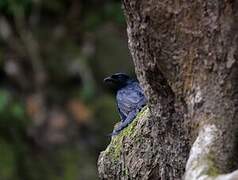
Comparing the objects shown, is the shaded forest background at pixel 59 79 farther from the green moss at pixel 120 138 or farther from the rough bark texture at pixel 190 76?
the rough bark texture at pixel 190 76

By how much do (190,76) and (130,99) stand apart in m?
1.40

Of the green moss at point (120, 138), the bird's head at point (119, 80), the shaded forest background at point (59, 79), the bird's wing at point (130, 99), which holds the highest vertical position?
the shaded forest background at point (59, 79)

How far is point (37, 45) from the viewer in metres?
10.9

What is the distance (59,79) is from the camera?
10711 millimetres

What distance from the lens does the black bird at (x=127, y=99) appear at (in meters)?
4.19

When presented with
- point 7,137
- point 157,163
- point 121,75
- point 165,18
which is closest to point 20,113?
point 7,137

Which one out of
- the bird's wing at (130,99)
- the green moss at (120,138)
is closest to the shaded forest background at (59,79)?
the bird's wing at (130,99)

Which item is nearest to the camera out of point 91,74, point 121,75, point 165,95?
point 165,95

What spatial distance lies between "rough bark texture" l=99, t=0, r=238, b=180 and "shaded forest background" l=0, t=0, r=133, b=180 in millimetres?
5840

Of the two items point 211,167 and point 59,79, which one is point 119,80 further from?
point 59,79

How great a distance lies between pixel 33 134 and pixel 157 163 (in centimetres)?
626

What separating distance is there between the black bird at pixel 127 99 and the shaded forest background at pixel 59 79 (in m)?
4.27

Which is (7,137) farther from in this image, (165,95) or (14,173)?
(165,95)

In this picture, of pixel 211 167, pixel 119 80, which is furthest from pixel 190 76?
pixel 119 80
